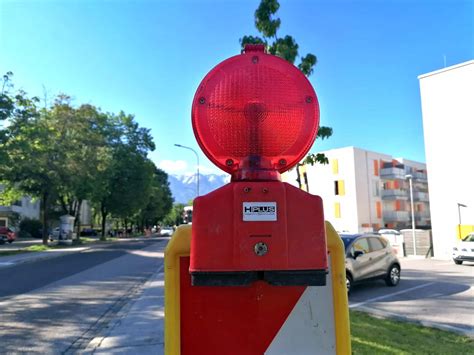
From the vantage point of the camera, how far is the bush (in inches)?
2228

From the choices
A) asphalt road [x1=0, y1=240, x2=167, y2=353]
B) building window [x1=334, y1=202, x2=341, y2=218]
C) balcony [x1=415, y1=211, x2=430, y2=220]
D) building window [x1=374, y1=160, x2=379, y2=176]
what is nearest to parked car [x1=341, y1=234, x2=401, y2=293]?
asphalt road [x1=0, y1=240, x2=167, y2=353]

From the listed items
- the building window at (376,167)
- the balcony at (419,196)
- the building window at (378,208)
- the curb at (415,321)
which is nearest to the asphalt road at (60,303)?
the curb at (415,321)

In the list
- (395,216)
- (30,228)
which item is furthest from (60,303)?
(30,228)

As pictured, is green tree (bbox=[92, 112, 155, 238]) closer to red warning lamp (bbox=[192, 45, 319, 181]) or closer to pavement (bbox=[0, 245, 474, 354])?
pavement (bbox=[0, 245, 474, 354])

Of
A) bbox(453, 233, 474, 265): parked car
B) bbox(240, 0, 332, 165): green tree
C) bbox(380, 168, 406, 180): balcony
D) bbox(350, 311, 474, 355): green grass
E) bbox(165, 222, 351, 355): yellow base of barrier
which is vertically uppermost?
bbox(380, 168, 406, 180): balcony

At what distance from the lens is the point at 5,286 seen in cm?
1293

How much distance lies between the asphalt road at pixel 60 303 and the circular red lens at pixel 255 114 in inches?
233

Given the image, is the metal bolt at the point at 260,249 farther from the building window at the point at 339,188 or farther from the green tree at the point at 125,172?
the building window at the point at 339,188

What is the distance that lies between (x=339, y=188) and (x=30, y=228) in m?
40.0

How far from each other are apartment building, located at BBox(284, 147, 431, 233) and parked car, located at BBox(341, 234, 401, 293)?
31711 millimetres

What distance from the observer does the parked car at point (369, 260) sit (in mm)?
11305

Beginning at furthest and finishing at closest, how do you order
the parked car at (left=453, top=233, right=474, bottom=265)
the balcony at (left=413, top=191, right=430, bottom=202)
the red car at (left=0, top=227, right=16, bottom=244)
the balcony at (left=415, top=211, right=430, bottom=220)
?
the balcony at (left=415, top=211, right=430, bottom=220), the balcony at (left=413, top=191, right=430, bottom=202), the red car at (left=0, top=227, right=16, bottom=244), the parked car at (left=453, top=233, right=474, bottom=265)

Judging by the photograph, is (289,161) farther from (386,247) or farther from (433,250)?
(433,250)

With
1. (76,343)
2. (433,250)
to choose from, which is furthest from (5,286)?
(433,250)
